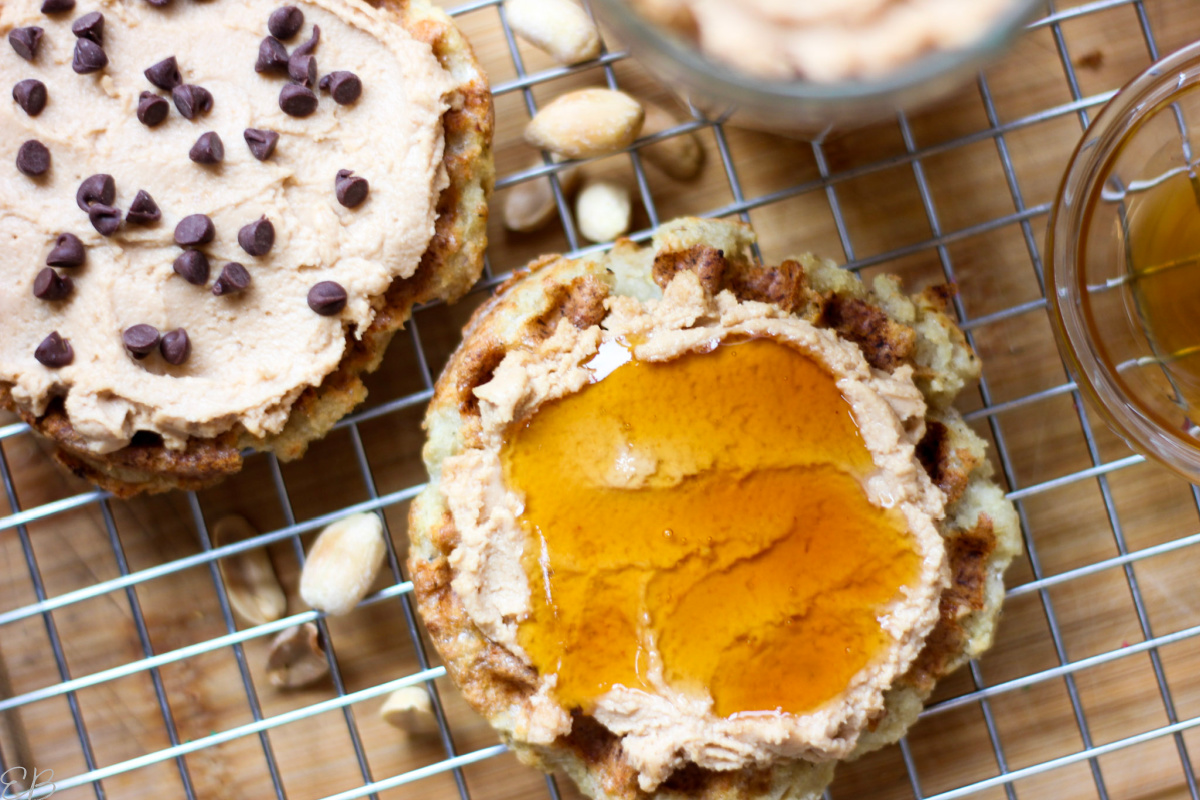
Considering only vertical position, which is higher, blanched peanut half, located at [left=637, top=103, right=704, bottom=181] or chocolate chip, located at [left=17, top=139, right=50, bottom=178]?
chocolate chip, located at [left=17, top=139, right=50, bottom=178]

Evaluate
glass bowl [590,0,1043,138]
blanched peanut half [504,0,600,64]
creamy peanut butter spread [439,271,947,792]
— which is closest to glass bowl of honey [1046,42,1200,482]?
creamy peanut butter spread [439,271,947,792]

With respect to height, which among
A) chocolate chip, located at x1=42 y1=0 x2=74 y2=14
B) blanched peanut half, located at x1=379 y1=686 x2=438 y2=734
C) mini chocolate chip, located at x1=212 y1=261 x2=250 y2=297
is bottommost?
blanched peanut half, located at x1=379 y1=686 x2=438 y2=734

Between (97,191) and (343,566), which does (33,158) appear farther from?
(343,566)

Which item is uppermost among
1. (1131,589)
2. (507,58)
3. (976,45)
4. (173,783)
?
(507,58)

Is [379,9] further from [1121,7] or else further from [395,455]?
[1121,7]

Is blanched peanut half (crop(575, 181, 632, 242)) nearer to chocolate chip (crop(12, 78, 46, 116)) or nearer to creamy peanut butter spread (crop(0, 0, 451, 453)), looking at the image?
creamy peanut butter spread (crop(0, 0, 451, 453))

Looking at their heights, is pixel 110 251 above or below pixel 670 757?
above

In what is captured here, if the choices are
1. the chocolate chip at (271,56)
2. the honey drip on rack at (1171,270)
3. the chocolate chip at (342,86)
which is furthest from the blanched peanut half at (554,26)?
the honey drip on rack at (1171,270)

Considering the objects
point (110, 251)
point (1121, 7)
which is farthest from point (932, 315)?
point (110, 251)
